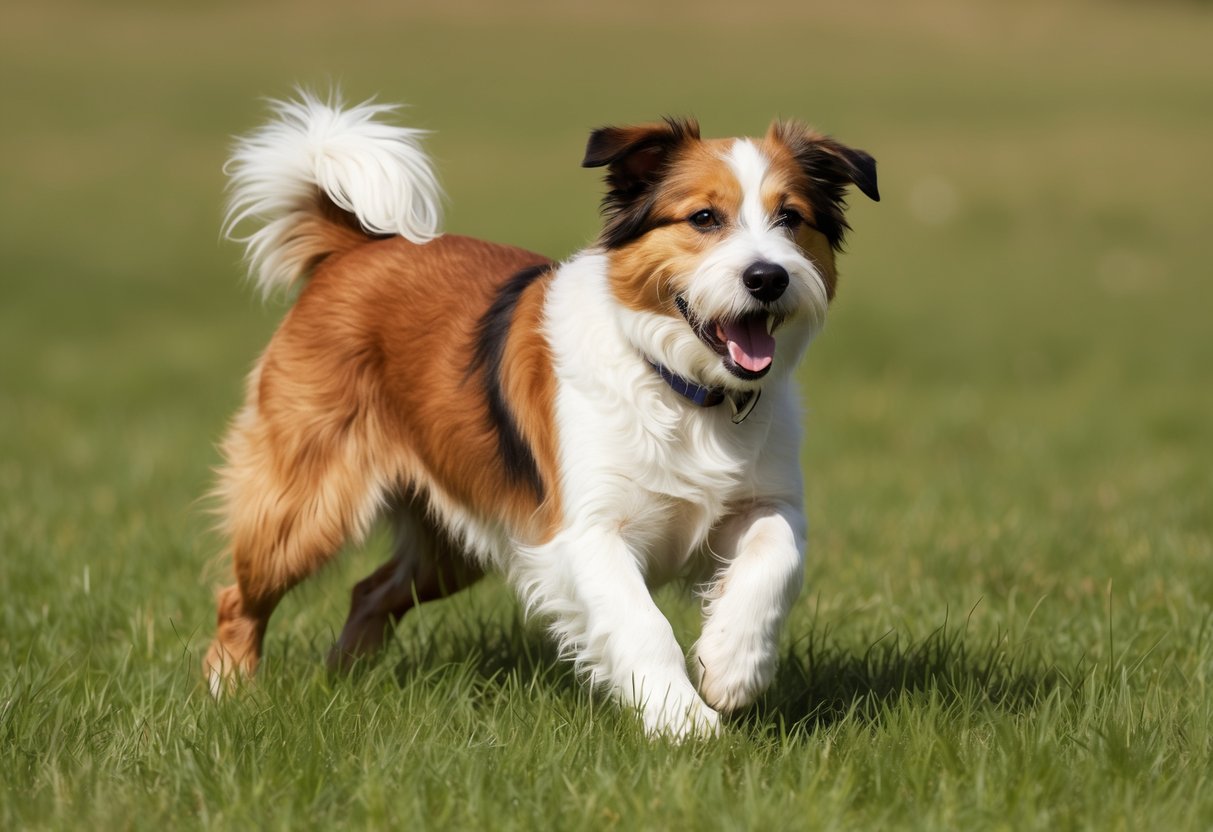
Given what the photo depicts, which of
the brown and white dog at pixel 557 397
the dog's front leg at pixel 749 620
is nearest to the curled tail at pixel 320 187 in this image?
the brown and white dog at pixel 557 397

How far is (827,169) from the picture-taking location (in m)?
4.59

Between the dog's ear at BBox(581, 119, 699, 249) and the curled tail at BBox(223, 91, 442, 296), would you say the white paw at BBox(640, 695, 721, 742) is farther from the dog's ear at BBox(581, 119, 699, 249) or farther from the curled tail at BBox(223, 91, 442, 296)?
the curled tail at BBox(223, 91, 442, 296)

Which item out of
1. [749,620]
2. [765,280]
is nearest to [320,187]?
[765,280]

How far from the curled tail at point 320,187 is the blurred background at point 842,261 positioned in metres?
0.24

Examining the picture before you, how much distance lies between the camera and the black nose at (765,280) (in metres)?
3.98

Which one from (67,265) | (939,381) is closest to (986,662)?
(939,381)

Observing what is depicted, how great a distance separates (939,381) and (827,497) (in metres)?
5.53

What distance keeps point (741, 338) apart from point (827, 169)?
735 millimetres

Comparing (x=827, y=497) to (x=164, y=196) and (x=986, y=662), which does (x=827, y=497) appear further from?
(x=164, y=196)

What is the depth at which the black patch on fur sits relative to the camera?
15.3 feet

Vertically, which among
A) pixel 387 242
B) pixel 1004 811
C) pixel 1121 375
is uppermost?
pixel 387 242

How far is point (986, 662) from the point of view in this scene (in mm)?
4676

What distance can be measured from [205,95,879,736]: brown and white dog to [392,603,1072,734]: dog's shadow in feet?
0.86

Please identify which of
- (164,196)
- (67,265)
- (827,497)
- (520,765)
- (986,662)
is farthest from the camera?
(164,196)
